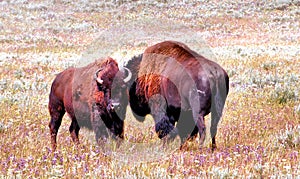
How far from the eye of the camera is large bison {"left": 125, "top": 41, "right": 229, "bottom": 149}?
6070 millimetres

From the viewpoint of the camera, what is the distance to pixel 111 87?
6430 millimetres

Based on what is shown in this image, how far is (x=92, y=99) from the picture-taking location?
6605mm

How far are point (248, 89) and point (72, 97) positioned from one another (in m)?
5.01

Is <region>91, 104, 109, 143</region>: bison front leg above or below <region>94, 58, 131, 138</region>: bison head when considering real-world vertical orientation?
below

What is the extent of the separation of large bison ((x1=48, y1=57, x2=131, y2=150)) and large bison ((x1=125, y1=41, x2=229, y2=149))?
385 millimetres

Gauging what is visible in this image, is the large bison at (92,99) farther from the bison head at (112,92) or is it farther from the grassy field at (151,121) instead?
the grassy field at (151,121)

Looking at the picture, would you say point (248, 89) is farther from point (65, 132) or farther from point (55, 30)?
point (55, 30)

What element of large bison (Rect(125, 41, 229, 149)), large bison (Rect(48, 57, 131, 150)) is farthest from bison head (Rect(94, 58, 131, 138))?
large bison (Rect(125, 41, 229, 149))

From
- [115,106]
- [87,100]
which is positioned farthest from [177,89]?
[87,100]

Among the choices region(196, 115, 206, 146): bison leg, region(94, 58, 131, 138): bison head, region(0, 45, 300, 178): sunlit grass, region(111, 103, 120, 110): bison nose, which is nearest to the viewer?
region(0, 45, 300, 178): sunlit grass

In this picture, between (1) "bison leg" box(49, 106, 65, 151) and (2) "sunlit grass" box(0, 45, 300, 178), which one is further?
(1) "bison leg" box(49, 106, 65, 151)

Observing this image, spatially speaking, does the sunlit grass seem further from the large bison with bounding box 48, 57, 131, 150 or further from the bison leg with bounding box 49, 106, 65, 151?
the large bison with bounding box 48, 57, 131, 150

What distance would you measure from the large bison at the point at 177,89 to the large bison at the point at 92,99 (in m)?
0.39

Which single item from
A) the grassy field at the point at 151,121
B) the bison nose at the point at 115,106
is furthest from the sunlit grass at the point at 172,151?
the bison nose at the point at 115,106
